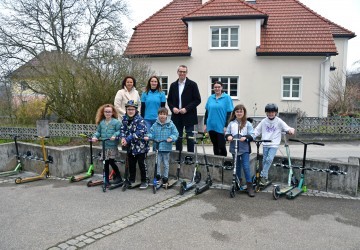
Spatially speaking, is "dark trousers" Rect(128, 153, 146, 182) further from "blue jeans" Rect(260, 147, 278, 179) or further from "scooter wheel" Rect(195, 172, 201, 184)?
"blue jeans" Rect(260, 147, 278, 179)

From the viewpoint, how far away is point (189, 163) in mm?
6668

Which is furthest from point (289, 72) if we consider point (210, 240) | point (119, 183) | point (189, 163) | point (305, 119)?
point (210, 240)

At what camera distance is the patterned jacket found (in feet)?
19.5

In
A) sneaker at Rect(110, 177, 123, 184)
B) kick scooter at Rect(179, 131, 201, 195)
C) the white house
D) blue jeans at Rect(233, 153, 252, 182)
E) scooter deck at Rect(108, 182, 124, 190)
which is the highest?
the white house

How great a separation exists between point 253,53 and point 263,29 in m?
1.96

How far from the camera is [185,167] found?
676cm

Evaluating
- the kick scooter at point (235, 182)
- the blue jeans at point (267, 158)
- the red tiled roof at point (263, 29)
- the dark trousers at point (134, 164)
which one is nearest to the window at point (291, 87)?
the red tiled roof at point (263, 29)

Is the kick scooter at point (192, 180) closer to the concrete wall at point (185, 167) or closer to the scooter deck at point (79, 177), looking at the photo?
the concrete wall at point (185, 167)

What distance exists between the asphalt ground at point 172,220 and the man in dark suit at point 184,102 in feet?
4.77

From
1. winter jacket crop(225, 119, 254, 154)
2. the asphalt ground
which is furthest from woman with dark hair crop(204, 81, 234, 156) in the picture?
the asphalt ground

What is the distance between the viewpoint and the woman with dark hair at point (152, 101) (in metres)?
6.56

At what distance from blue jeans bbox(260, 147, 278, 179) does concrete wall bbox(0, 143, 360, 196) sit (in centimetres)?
35

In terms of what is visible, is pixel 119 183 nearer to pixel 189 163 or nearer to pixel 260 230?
pixel 189 163

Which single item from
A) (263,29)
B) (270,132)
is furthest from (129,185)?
(263,29)
